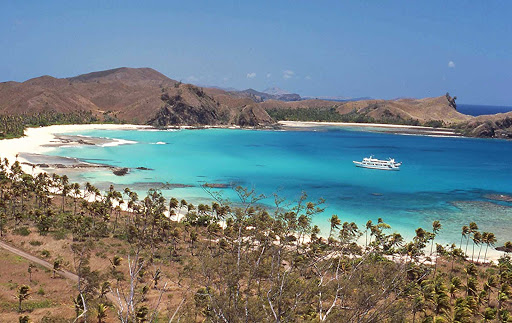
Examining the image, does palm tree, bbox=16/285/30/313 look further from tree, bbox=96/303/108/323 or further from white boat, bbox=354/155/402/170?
white boat, bbox=354/155/402/170

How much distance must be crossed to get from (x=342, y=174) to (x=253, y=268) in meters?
82.0

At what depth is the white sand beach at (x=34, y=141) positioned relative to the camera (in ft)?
311

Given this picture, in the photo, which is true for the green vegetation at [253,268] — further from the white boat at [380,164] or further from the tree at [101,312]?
the white boat at [380,164]

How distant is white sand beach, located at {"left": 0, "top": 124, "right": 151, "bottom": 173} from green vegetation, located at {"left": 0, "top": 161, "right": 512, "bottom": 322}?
34355mm

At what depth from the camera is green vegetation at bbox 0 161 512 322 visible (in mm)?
17781

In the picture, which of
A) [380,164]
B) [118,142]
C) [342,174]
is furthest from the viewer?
[118,142]

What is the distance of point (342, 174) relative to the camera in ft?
317

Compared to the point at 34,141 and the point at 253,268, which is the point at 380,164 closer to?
the point at 253,268

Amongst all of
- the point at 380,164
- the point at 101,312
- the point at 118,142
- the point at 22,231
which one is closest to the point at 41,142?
the point at 118,142

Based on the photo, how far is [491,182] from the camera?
94.3 m

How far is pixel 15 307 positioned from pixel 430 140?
612ft

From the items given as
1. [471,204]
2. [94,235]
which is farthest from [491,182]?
[94,235]

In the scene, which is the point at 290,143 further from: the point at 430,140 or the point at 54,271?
the point at 54,271

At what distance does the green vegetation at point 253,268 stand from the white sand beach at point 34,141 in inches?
1353
